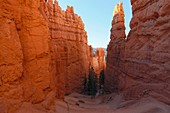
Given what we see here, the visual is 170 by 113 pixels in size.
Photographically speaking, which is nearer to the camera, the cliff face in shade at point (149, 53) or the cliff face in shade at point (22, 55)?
the cliff face in shade at point (22, 55)

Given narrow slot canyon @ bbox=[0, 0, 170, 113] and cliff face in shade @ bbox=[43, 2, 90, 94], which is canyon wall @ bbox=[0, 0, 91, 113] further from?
cliff face in shade @ bbox=[43, 2, 90, 94]

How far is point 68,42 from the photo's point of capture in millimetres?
31281

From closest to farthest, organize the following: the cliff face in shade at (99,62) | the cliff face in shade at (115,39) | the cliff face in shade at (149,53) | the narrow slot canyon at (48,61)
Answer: the narrow slot canyon at (48,61) < the cliff face in shade at (149,53) < the cliff face in shade at (115,39) < the cliff face in shade at (99,62)

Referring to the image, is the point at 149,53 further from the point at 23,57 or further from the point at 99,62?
the point at 99,62

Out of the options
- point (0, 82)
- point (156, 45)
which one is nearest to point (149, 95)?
point (156, 45)

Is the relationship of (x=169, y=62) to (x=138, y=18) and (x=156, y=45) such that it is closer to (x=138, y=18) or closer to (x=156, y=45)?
(x=156, y=45)

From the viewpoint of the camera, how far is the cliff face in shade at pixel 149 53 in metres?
11.6

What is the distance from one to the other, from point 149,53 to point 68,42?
63.2ft

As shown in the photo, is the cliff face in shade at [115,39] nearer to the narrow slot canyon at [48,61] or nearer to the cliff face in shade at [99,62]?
the narrow slot canyon at [48,61]

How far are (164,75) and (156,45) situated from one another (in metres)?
2.60

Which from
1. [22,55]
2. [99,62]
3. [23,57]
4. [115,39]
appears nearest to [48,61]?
[23,57]

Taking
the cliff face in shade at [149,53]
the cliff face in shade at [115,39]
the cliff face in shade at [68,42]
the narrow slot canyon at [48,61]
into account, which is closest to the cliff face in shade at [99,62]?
the cliff face in shade at [68,42]

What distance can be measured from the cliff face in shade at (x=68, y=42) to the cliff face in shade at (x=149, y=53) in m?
11.7

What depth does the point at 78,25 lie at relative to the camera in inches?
1448
